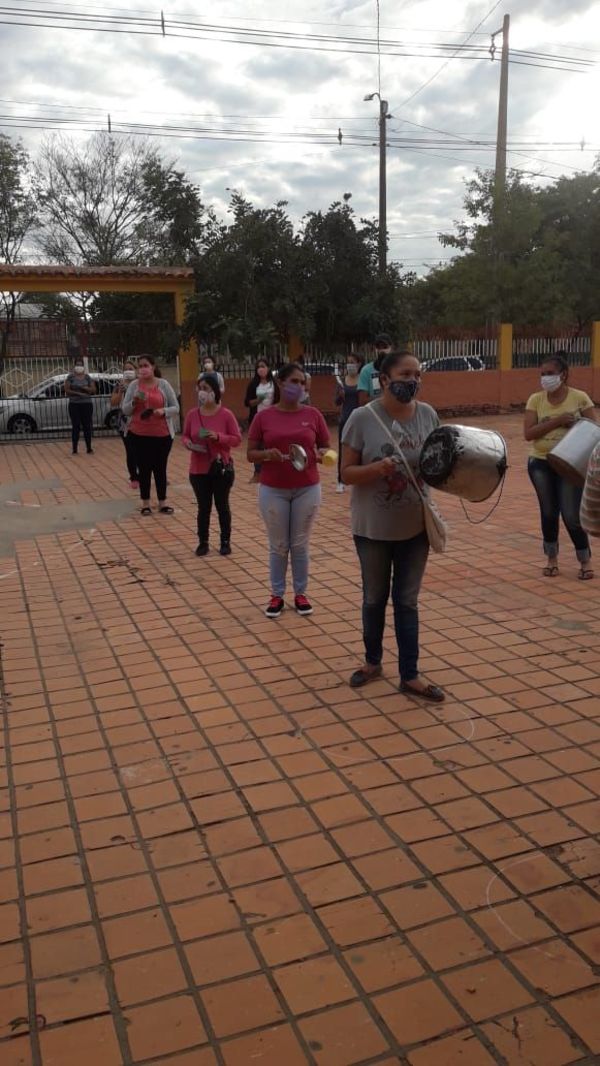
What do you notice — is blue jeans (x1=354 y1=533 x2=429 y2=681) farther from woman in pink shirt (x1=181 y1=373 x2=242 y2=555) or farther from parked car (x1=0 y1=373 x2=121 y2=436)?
parked car (x1=0 y1=373 x2=121 y2=436)

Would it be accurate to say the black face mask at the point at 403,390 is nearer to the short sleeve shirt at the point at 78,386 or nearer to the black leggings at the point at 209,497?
the black leggings at the point at 209,497

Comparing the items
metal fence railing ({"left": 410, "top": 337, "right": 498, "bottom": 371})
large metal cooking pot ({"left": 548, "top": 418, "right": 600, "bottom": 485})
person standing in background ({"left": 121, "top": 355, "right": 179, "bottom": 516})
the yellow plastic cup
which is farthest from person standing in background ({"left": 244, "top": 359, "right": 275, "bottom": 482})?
metal fence railing ({"left": 410, "top": 337, "right": 498, "bottom": 371})

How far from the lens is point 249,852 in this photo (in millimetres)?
3230

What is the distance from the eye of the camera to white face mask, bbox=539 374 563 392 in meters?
6.30

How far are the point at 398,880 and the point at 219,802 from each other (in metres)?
0.87

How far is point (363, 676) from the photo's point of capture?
473cm

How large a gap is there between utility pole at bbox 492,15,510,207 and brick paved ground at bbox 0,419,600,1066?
Answer: 21.0 meters

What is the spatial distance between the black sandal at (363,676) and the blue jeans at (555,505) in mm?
2416

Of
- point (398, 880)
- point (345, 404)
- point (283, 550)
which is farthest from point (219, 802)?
point (345, 404)

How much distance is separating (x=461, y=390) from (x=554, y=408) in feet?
51.5

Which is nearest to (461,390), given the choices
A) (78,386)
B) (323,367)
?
(323,367)

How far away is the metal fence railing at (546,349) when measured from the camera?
22656 millimetres

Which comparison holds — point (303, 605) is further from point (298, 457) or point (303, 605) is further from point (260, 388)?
point (260, 388)

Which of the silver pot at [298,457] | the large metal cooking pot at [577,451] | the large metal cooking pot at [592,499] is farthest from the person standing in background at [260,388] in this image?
the large metal cooking pot at [592,499]
